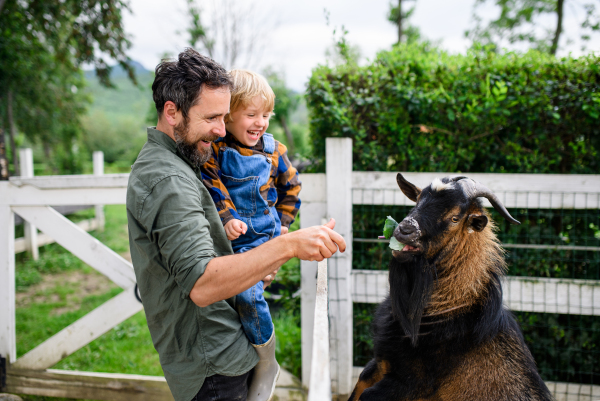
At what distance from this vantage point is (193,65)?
1.59 meters

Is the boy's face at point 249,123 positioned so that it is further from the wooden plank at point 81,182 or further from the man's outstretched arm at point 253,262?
the wooden plank at point 81,182

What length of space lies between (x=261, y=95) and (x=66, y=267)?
290 inches

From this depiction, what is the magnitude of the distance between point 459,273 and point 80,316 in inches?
212

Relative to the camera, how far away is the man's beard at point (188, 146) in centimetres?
166

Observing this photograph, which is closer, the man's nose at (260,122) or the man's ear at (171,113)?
the man's ear at (171,113)

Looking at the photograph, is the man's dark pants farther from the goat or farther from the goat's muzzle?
the goat's muzzle

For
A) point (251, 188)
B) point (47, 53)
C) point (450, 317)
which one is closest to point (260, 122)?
point (251, 188)

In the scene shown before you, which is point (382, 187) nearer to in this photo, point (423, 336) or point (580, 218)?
point (423, 336)

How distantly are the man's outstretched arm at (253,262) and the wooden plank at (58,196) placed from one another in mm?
2497

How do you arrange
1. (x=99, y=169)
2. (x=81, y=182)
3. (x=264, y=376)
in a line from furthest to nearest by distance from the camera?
(x=99, y=169), (x=81, y=182), (x=264, y=376)

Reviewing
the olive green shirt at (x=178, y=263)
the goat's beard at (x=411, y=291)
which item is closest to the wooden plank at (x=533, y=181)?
the goat's beard at (x=411, y=291)

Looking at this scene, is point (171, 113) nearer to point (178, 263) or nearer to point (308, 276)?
point (178, 263)

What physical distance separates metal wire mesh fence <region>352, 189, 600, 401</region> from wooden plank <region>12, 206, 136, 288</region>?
89.0 inches

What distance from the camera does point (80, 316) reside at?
5.32 m
